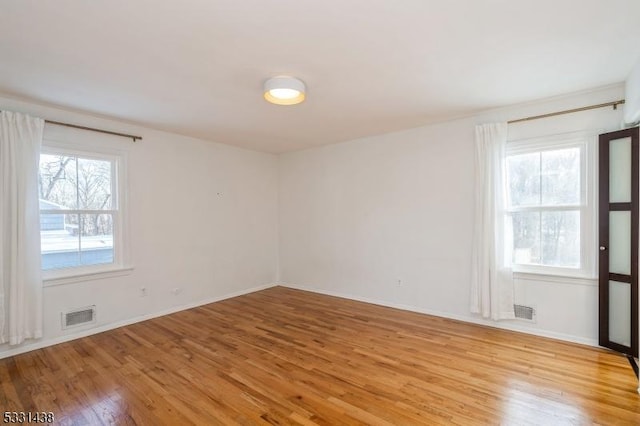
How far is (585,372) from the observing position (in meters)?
2.66

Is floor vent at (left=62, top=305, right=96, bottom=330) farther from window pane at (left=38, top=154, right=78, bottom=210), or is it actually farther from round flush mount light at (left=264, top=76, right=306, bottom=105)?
round flush mount light at (left=264, top=76, right=306, bottom=105)

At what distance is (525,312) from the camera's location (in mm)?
3564

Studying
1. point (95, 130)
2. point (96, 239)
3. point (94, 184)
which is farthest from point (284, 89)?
point (96, 239)

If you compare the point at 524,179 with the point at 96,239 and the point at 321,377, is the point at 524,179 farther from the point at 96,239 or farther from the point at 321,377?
the point at 96,239

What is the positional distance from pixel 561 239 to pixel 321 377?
9.86 feet

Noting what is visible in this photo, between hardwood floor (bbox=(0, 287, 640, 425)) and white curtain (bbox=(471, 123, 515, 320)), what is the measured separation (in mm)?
333

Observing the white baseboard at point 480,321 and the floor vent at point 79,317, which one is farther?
the floor vent at point 79,317

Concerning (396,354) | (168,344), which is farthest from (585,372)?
(168,344)

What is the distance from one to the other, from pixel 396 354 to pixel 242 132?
358 centimetres

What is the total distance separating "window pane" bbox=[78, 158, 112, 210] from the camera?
3.75m

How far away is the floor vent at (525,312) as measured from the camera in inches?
139

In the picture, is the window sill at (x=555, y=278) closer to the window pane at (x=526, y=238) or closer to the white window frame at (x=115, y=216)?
the window pane at (x=526, y=238)

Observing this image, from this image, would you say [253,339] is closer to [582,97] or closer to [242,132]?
[242,132]

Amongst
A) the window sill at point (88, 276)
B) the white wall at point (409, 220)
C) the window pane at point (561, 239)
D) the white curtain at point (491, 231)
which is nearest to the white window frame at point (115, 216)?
the window sill at point (88, 276)
